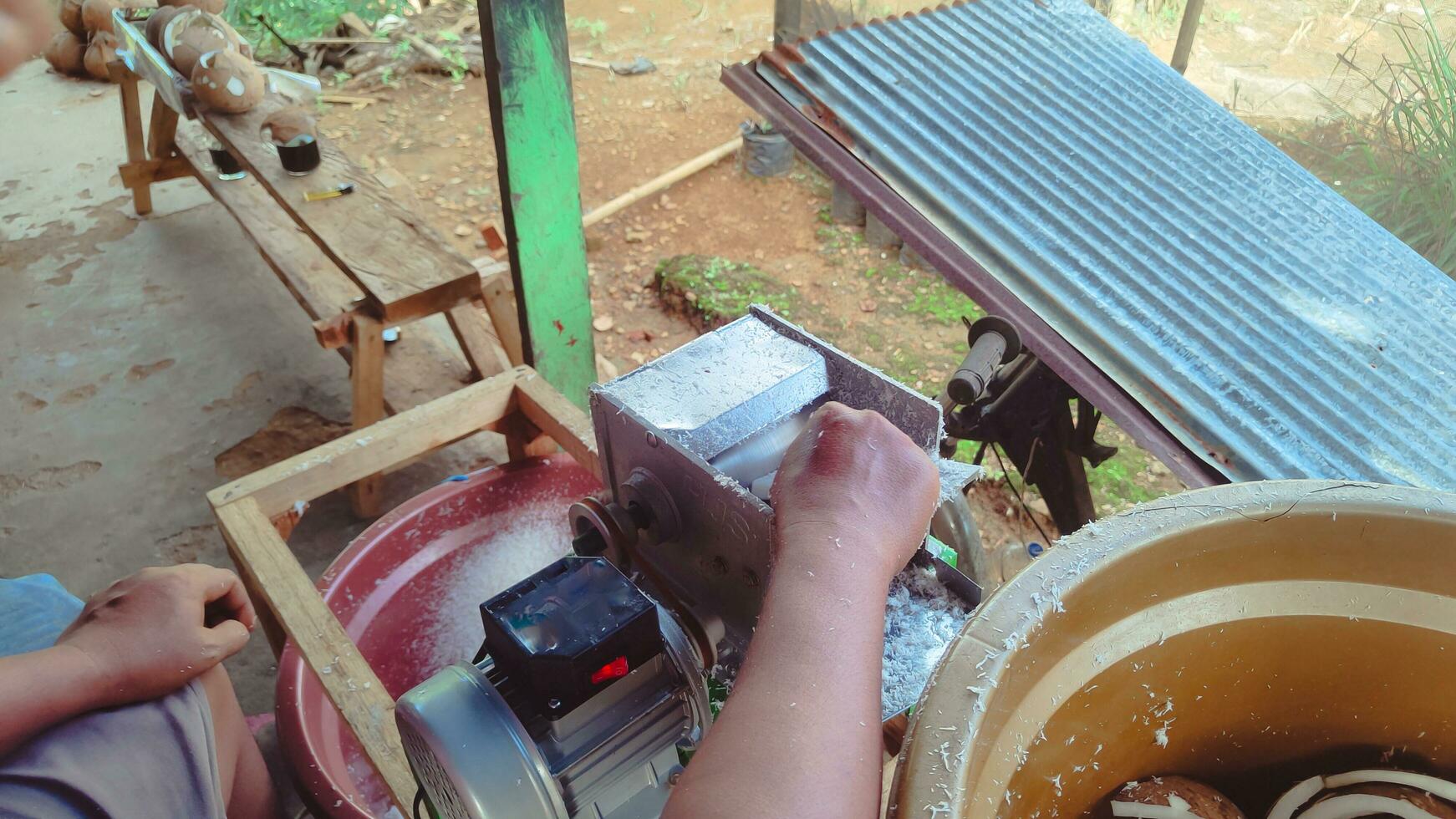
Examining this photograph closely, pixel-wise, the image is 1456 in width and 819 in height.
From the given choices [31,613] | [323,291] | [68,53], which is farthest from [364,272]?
[68,53]

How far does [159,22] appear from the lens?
371 centimetres

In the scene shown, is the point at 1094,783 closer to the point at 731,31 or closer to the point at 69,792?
the point at 69,792

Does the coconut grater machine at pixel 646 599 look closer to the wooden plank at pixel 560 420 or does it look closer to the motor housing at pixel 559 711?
the motor housing at pixel 559 711

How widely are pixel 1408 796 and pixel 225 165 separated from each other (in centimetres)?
451

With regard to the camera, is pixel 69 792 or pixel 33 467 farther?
pixel 33 467

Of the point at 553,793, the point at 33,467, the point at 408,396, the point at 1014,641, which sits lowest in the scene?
the point at 33,467

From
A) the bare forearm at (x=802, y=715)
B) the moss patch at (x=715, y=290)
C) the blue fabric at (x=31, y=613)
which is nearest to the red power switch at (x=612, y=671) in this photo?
the bare forearm at (x=802, y=715)

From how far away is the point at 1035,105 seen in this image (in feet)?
6.91

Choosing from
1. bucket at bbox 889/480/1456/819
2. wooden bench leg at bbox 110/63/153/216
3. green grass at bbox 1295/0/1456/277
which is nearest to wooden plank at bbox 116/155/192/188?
wooden bench leg at bbox 110/63/153/216

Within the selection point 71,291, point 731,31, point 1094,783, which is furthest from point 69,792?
point 731,31

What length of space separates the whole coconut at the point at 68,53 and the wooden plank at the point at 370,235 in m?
3.74

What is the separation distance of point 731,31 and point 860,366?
660 centimetres

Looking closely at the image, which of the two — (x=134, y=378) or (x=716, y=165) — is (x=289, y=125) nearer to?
(x=134, y=378)

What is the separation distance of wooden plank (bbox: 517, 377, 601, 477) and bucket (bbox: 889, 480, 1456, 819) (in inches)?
49.3
